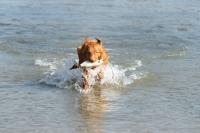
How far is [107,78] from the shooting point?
962cm

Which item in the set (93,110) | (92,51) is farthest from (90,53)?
(93,110)

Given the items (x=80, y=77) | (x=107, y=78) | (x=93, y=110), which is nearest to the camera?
(x=93, y=110)

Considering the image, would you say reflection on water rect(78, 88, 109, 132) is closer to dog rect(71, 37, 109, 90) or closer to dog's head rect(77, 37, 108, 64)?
dog rect(71, 37, 109, 90)

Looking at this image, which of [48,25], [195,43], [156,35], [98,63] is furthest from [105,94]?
[48,25]

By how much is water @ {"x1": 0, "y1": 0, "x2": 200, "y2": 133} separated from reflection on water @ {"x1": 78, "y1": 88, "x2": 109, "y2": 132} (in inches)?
0.5

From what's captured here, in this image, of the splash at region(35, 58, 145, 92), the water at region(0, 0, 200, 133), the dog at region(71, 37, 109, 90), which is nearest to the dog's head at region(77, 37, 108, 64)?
the dog at region(71, 37, 109, 90)

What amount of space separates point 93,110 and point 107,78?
212 centimetres

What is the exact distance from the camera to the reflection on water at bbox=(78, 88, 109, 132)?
6602mm

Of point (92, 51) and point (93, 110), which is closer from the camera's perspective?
point (93, 110)

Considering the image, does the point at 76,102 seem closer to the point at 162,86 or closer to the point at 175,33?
the point at 162,86

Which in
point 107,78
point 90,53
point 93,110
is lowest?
point 93,110

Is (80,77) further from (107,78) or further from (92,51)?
(92,51)

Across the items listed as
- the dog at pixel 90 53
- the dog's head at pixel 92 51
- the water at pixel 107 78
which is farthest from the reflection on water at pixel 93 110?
the dog's head at pixel 92 51

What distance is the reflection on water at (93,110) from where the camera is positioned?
6602 mm
